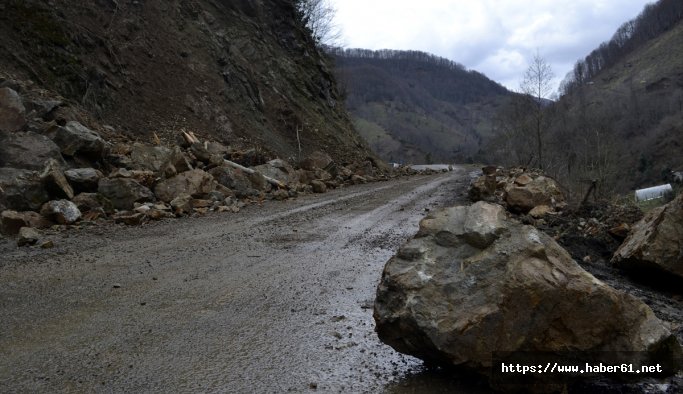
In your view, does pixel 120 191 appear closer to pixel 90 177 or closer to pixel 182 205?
pixel 90 177

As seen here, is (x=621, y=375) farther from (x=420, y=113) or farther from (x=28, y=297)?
(x=420, y=113)

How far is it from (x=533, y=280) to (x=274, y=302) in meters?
2.74

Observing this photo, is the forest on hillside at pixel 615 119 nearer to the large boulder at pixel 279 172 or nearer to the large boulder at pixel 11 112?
the large boulder at pixel 279 172

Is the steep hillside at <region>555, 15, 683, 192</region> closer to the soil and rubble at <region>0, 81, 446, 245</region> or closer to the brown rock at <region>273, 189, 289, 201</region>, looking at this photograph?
the brown rock at <region>273, 189, 289, 201</region>

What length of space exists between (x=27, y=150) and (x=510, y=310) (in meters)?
10.4

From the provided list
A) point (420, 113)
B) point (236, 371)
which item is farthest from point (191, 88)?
point (420, 113)

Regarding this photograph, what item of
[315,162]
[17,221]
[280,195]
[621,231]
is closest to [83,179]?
[17,221]

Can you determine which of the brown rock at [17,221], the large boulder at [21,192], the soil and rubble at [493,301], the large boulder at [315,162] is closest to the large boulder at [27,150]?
the large boulder at [21,192]

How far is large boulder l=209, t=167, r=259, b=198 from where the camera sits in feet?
45.0

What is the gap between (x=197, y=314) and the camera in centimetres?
471

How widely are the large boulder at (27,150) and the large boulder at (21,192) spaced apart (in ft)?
1.55

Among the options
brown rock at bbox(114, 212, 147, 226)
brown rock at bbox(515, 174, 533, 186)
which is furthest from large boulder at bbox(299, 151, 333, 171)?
brown rock at bbox(114, 212, 147, 226)

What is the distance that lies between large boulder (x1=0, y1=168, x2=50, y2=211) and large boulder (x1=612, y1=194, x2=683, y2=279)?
9499mm

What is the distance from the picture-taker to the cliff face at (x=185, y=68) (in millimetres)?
16062
